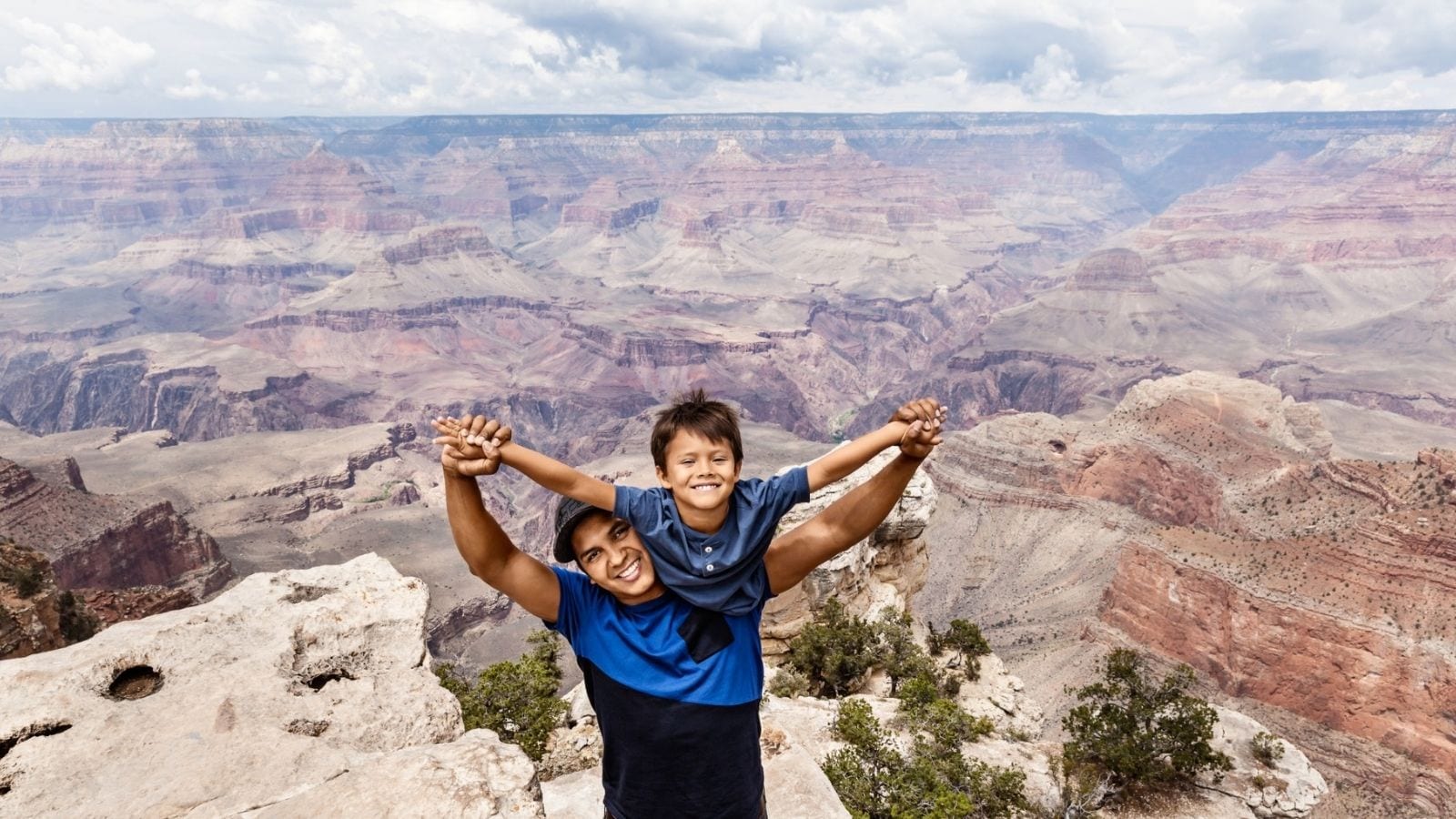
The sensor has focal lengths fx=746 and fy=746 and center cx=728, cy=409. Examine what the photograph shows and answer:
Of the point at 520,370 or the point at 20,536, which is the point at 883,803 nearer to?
the point at 20,536

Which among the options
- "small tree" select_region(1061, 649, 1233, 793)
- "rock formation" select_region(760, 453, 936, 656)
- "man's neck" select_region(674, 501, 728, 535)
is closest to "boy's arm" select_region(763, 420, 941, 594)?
"man's neck" select_region(674, 501, 728, 535)

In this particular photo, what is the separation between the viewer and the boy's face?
407 centimetres

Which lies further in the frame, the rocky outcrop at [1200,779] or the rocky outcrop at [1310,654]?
the rocky outcrop at [1310,654]

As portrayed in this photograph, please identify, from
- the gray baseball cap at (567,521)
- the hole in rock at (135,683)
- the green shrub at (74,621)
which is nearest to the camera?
the gray baseball cap at (567,521)

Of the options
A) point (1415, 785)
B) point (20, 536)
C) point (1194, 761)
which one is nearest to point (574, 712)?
point (1194, 761)

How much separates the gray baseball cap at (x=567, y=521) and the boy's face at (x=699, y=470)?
0.52 m

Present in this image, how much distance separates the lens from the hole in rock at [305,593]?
949 centimetres

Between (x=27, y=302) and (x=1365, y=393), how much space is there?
273549 mm

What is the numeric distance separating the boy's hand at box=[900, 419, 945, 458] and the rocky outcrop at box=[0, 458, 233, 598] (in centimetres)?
5977

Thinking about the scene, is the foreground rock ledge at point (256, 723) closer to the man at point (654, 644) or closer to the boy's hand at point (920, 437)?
the man at point (654, 644)

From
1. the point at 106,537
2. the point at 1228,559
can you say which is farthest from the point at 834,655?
the point at 106,537

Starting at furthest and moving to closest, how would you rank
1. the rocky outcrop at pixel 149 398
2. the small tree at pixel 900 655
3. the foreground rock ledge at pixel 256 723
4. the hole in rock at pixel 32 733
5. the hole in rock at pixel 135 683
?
the rocky outcrop at pixel 149 398 < the small tree at pixel 900 655 < the hole in rock at pixel 135 683 < the hole in rock at pixel 32 733 < the foreground rock ledge at pixel 256 723

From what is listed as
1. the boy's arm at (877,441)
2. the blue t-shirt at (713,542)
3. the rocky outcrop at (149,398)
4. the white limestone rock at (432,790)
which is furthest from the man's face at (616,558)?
the rocky outcrop at (149,398)

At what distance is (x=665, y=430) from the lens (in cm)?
426
